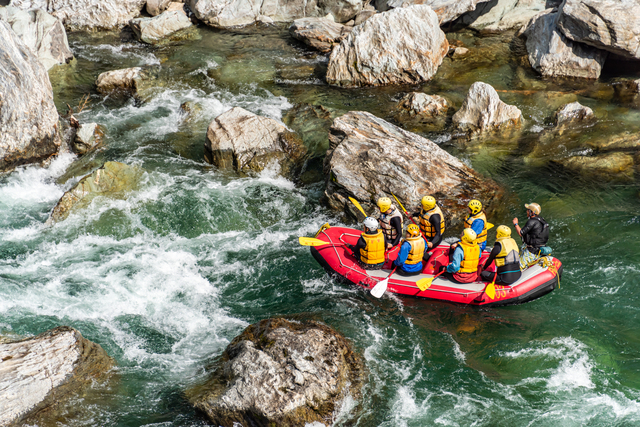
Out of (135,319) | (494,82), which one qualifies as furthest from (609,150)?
(135,319)

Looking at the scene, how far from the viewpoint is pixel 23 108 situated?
10844 millimetres

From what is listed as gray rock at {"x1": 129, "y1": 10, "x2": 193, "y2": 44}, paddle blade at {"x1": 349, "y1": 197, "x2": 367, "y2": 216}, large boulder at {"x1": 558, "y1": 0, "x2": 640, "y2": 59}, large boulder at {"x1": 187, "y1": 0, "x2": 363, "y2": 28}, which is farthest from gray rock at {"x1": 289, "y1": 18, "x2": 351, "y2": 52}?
paddle blade at {"x1": 349, "y1": 197, "x2": 367, "y2": 216}

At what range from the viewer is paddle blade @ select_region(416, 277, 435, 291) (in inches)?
310

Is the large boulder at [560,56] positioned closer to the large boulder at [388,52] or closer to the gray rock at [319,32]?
the large boulder at [388,52]

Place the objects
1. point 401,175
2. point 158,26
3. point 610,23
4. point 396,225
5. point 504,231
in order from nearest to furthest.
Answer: point 504,231 < point 396,225 < point 401,175 < point 610,23 < point 158,26

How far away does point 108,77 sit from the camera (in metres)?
14.7

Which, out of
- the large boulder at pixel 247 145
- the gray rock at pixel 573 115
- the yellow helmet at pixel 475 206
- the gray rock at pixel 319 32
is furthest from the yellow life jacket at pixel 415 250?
the gray rock at pixel 319 32

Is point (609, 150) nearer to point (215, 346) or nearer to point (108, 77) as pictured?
point (215, 346)

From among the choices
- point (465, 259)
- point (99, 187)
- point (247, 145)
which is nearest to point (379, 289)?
point (465, 259)

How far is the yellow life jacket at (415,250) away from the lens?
7.95 meters

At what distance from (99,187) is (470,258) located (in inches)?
299

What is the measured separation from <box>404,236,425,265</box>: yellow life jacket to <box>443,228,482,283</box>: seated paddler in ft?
1.55

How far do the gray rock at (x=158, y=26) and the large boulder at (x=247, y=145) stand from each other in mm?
8314

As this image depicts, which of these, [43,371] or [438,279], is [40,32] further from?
[438,279]
